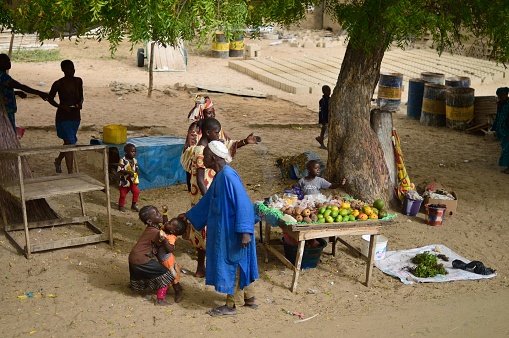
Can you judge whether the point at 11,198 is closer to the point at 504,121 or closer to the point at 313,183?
the point at 313,183

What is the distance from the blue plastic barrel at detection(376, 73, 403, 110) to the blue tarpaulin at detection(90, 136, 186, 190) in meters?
7.84

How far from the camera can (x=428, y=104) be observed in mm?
15086

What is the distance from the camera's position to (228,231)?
5.89 metres

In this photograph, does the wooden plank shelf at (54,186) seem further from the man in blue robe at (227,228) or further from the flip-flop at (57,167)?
the flip-flop at (57,167)

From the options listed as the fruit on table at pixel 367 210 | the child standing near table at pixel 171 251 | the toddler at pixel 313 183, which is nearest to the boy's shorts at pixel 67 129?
the toddler at pixel 313 183

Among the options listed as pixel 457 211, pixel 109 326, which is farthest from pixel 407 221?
pixel 109 326

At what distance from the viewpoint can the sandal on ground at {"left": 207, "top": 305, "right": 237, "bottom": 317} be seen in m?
6.12

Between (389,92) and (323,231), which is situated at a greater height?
(389,92)

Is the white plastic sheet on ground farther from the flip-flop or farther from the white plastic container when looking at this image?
the flip-flop

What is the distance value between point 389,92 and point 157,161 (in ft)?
27.9

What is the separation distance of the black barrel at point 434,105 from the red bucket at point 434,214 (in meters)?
6.42

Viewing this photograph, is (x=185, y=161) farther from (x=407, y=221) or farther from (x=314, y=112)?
(x=314, y=112)

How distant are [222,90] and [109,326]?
1256 centimetres

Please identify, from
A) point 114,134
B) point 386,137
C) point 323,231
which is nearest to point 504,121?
point 386,137
